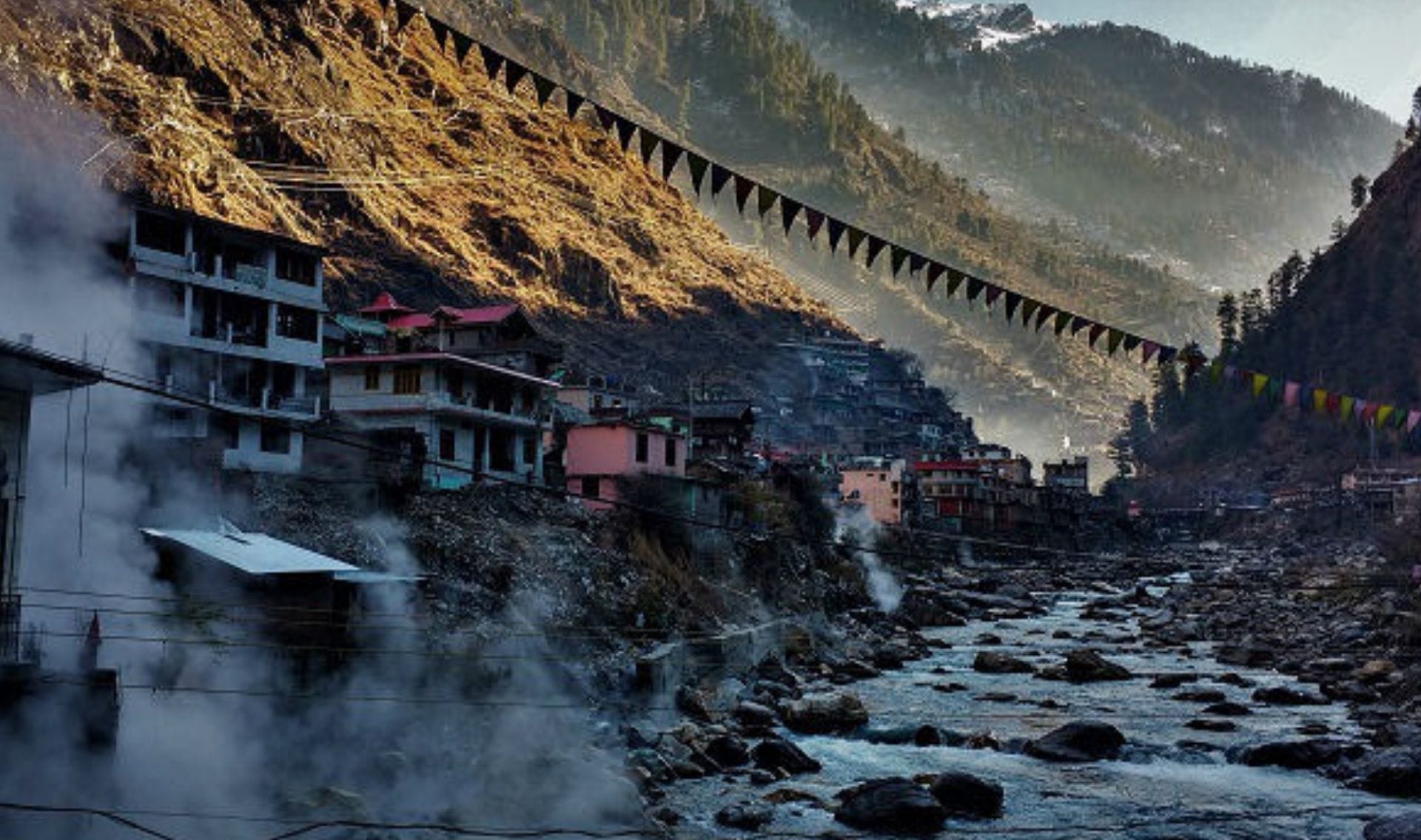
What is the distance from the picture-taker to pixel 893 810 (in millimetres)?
28109

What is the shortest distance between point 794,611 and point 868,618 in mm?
9411

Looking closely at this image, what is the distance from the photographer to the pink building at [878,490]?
3772 inches

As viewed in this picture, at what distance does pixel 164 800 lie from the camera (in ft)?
68.6

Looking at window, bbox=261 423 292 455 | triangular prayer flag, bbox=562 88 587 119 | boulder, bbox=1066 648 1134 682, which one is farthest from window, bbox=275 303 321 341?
boulder, bbox=1066 648 1134 682

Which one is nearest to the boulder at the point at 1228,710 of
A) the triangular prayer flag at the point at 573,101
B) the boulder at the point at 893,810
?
the boulder at the point at 893,810

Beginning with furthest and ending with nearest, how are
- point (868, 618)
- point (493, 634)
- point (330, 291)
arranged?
1. point (330, 291)
2. point (868, 618)
3. point (493, 634)

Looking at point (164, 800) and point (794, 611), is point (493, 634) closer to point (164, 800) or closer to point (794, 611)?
point (164, 800)

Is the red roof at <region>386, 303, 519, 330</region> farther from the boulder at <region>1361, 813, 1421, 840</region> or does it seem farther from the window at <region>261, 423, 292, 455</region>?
the boulder at <region>1361, 813, 1421, 840</region>

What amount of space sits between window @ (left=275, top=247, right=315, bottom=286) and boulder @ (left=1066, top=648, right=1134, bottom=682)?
115 ft

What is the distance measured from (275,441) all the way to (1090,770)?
29201 mm

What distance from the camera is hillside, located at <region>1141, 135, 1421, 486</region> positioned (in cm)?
13062

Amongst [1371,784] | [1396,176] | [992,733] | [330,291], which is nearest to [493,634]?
[992,733]

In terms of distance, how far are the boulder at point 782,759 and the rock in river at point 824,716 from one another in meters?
4.94

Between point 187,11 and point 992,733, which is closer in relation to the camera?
point 992,733
